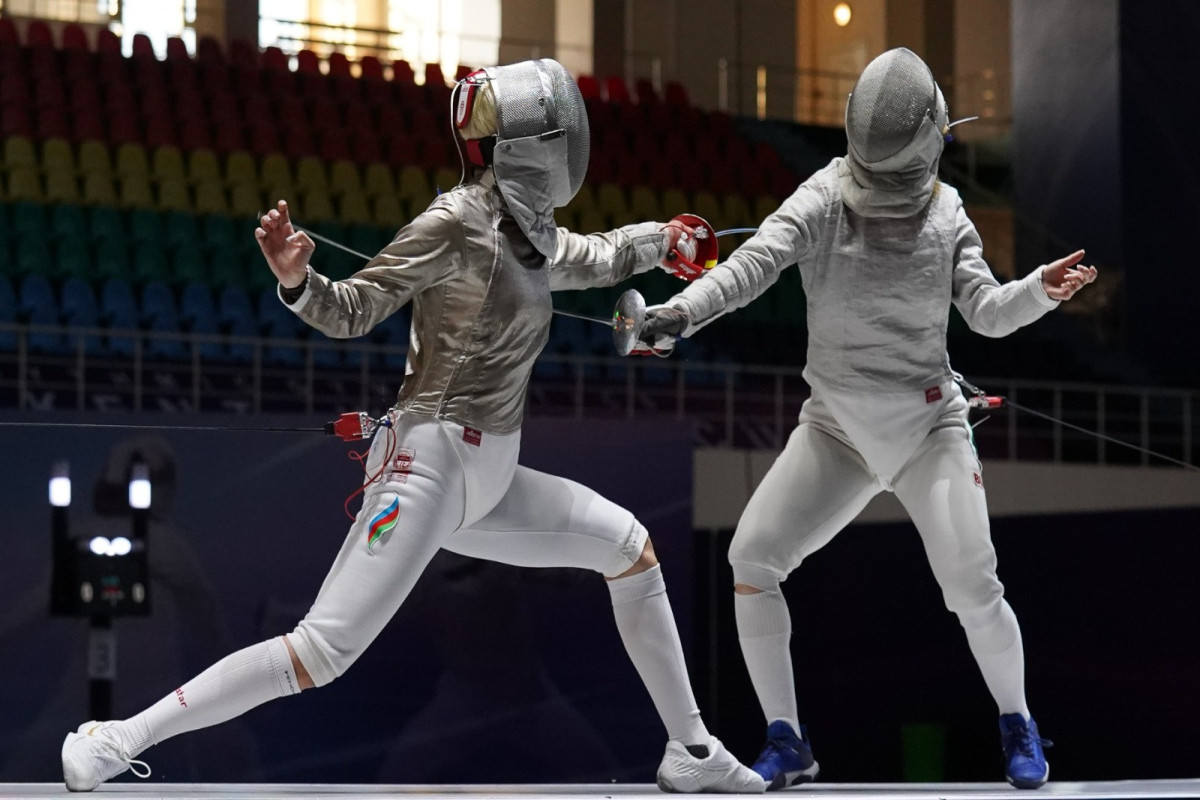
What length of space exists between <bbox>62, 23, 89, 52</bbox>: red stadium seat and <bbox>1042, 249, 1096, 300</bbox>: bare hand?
24.3 ft

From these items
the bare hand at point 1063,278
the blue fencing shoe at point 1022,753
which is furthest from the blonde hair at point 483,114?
the blue fencing shoe at point 1022,753

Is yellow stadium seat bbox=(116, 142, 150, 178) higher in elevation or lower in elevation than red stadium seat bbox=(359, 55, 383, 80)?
lower

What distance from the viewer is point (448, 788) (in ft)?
9.49

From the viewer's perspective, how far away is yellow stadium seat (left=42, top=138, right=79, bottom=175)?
25.1 ft

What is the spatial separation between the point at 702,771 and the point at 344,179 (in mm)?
5980

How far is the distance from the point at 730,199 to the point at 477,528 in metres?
6.20

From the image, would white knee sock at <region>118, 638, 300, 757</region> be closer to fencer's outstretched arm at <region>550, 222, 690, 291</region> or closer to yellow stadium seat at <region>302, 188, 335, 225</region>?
fencer's outstretched arm at <region>550, 222, 690, 291</region>

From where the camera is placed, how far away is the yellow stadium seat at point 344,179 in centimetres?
819

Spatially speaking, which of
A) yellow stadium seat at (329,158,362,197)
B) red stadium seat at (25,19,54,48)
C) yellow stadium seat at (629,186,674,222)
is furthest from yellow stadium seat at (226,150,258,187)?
yellow stadium seat at (629,186,674,222)

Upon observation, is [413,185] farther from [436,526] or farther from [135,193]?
[436,526]

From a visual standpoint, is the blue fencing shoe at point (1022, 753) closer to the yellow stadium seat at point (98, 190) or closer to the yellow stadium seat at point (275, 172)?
the yellow stadium seat at point (98, 190)

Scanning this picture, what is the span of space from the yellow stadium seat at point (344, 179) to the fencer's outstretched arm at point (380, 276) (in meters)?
5.64

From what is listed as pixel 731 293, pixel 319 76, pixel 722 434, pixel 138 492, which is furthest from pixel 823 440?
pixel 319 76

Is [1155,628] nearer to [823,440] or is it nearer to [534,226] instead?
[823,440]
